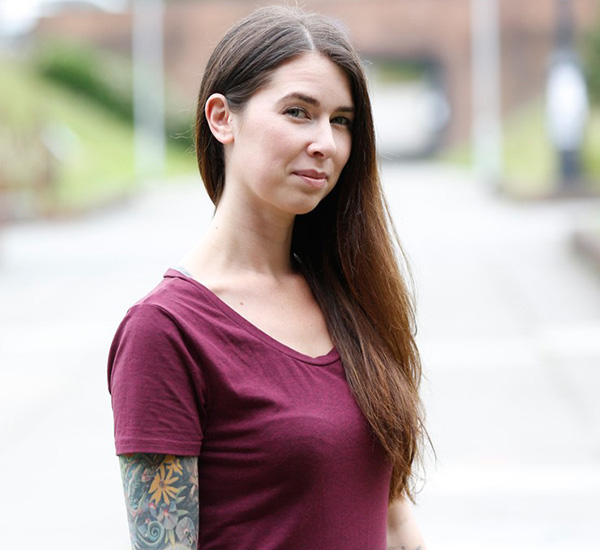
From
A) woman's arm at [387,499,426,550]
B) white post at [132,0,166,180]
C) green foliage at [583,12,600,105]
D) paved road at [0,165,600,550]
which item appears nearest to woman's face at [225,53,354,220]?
woman's arm at [387,499,426,550]

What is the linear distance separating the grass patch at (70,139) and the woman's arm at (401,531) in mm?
20665

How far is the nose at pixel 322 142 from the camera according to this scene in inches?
77.1

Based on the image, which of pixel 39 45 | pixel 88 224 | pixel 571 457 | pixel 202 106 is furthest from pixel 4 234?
pixel 39 45

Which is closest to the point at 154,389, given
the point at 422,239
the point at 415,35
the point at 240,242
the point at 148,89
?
the point at 240,242

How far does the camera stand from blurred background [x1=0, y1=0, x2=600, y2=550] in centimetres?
603

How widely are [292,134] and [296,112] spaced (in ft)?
0.14

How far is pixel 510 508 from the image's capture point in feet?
18.6

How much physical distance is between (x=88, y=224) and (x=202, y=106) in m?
20.4

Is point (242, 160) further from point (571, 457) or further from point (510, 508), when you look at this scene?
point (571, 457)

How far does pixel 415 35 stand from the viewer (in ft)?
142

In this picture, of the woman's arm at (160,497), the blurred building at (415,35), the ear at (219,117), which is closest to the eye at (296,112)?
the ear at (219,117)

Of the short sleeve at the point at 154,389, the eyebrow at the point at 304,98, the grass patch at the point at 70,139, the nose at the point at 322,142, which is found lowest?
the short sleeve at the point at 154,389

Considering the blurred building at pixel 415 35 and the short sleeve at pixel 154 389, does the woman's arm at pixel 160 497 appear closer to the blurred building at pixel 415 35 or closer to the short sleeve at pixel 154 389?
the short sleeve at pixel 154 389

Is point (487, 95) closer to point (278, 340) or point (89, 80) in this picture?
point (89, 80)
